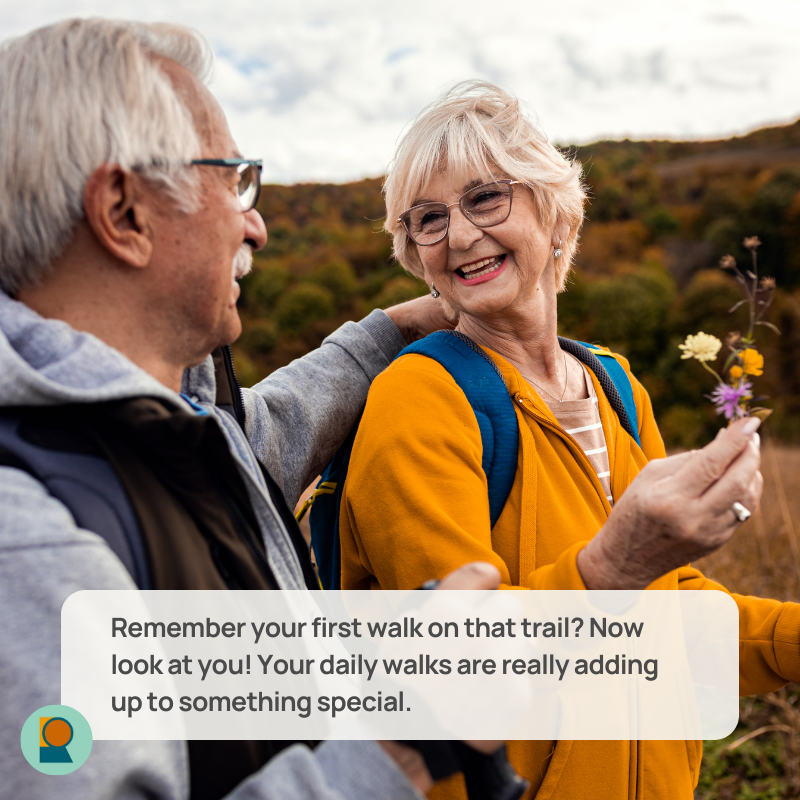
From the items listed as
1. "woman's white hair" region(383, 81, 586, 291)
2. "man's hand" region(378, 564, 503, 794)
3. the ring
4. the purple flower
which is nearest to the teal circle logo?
"man's hand" region(378, 564, 503, 794)

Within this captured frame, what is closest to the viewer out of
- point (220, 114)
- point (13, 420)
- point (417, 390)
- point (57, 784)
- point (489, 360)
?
point (57, 784)

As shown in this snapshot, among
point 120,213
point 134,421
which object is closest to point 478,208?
point 120,213

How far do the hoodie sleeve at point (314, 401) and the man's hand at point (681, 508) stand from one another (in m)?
0.96

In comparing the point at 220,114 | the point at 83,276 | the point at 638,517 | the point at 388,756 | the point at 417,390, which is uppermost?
the point at 220,114

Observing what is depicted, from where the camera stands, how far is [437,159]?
1780 mm

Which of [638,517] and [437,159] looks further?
[437,159]

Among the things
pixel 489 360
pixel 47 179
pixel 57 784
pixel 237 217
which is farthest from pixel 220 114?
pixel 57 784

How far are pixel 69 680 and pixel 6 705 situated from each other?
7 centimetres

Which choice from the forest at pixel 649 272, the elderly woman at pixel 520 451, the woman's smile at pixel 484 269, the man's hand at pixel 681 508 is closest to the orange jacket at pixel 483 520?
the elderly woman at pixel 520 451

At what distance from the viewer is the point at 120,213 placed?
1103 millimetres

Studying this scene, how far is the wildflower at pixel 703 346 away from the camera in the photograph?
1434 millimetres

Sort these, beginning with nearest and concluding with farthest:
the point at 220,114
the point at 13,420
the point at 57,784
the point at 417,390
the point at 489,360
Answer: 1. the point at 57,784
2. the point at 13,420
3. the point at 220,114
4. the point at 417,390
5. the point at 489,360

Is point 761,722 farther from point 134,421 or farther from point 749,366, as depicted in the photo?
point 134,421

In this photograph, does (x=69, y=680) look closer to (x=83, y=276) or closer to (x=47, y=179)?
(x=83, y=276)
